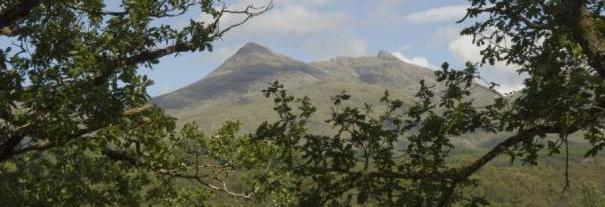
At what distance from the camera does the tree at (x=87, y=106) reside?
10.8 m

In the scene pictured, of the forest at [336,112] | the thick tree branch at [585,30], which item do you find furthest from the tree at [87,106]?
the thick tree branch at [585,30]

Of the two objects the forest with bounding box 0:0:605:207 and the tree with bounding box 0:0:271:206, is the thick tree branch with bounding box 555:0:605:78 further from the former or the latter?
the tree with bounding box 0:0:271:206

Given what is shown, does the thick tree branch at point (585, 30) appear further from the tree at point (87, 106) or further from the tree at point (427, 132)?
the tree at point (87, 106)

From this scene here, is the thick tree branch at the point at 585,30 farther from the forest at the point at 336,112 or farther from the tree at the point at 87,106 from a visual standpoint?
the tree at the point at 87,106

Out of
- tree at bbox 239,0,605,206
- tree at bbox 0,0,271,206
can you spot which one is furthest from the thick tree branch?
tree at bbox 0,0,271,206

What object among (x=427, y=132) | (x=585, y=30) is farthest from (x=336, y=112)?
(x=585, y=30)

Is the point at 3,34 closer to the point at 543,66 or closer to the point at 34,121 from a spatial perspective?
the point at 34,121

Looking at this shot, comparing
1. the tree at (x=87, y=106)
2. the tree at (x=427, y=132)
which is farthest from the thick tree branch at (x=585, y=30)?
the tree at (x=87, y=106)

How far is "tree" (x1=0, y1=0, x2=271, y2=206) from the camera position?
35.4ft

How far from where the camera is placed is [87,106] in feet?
34.6

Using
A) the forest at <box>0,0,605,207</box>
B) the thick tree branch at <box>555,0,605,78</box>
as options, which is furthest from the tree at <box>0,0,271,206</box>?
the thick tree branch at <box>555,0,605,78</box>

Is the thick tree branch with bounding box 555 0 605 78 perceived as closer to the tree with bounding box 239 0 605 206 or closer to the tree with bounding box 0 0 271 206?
the tree with bounding box 239 0 605 206

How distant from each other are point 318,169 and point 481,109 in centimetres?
292

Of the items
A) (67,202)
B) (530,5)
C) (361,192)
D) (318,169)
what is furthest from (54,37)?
(530,5)
